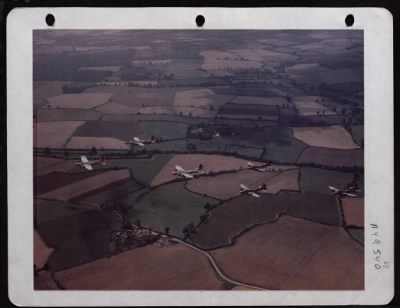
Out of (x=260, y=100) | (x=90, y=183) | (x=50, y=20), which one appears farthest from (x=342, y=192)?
(x=50, y=20)

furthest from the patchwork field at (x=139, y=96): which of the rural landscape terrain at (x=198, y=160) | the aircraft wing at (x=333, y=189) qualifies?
the aircraft wing at (x=333, y=189)

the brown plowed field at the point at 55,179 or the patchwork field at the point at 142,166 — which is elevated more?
the patchwork field at the point at 142,166

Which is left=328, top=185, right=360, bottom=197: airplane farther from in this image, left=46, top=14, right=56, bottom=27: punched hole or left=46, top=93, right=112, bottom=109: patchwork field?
left=46, top=14, right=56, bottom=27: punched hole

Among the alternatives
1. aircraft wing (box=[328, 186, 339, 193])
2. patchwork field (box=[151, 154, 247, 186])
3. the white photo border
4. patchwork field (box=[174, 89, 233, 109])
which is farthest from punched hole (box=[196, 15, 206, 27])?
aircraft wing (box=[328, 186, 339, 193])

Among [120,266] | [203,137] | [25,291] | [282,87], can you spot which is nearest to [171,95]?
[203,137]

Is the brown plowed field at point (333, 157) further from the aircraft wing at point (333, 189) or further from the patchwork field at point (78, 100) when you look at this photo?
the patchwork field at point (78, 100)

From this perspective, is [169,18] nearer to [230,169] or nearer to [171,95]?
[171,95]
